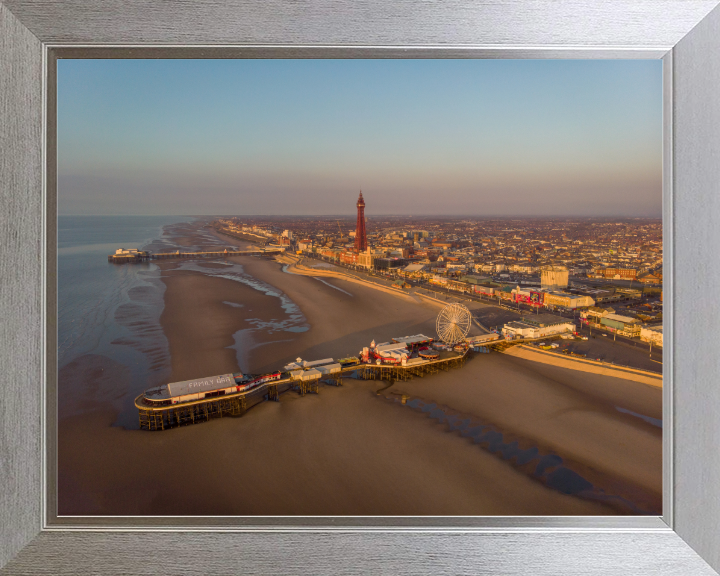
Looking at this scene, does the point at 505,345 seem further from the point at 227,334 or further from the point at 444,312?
the point at 227,334

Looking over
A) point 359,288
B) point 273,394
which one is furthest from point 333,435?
point 359,288

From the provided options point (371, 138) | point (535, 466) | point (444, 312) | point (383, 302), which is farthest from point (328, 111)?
point (535, 466)

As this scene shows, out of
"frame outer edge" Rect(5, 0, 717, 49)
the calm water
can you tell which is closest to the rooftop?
"frame outer edge" Rect(5, 0, 717, 49)

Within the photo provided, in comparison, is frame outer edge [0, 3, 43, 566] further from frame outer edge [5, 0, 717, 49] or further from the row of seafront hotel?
the row of seafront hotel

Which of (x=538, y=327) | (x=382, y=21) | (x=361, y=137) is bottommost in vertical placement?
(x=538, y=327)

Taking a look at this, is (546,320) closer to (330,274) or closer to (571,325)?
(571,325)

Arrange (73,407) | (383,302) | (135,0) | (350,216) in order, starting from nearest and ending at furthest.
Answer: (135,0)
(73,407)
(350,216)
(383,302)

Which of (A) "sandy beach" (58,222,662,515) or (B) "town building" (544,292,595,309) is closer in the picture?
(A) "sandy beach" (58,222,662,515)
